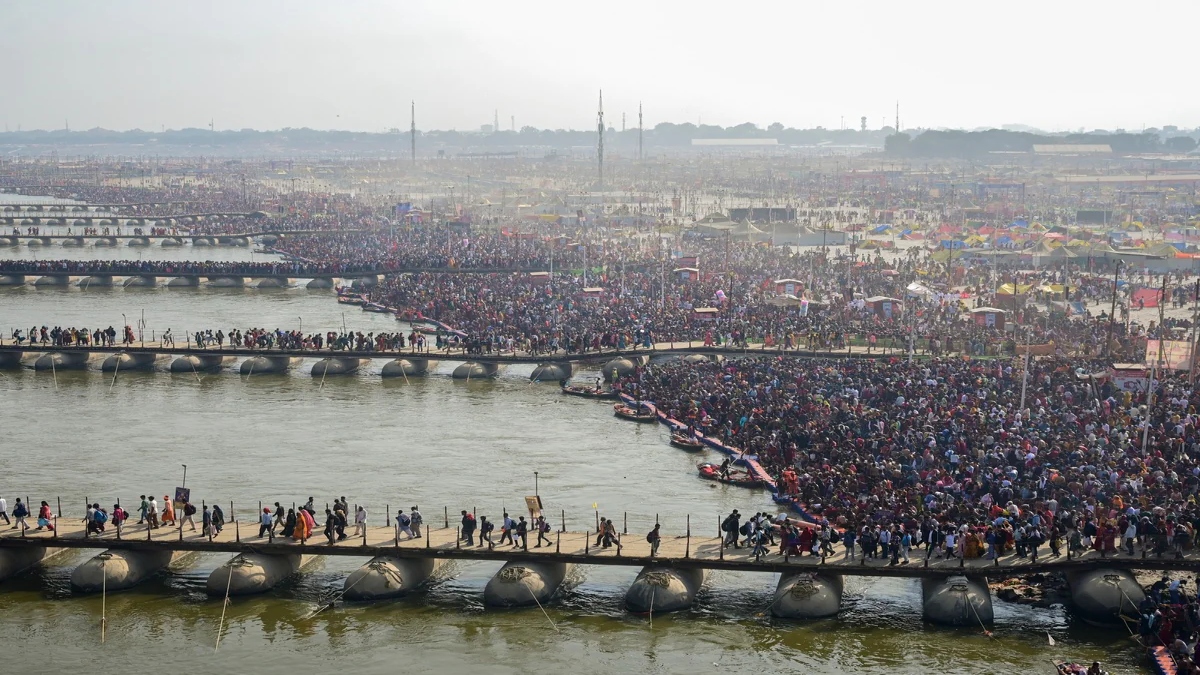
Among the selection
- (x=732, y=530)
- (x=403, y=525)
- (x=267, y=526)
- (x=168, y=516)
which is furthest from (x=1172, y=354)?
(x=168, y=516)

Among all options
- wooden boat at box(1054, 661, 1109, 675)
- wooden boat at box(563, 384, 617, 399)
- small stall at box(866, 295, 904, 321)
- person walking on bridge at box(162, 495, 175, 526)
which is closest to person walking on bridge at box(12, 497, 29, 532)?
person walking on bridge at box(162, 495, 175, 526)

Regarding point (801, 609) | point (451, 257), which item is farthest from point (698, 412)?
point (451, 257)

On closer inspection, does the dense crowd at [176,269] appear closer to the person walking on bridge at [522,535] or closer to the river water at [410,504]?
the river water at [410,504]

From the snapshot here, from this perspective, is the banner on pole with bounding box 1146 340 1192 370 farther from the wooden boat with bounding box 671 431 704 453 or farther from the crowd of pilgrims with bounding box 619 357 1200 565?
the wooden boat with bounding box 671 431 704 453

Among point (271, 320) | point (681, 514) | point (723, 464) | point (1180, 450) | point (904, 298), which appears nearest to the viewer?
point (1180, 450)

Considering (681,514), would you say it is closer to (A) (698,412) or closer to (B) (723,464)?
(B) (723,464)

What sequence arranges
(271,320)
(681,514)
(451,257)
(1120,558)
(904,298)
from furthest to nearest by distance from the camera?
(451,257) < (271,320) < (904,298) < (681,514) < (1120,558)

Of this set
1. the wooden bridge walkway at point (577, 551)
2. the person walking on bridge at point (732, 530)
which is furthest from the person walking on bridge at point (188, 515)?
the person walking on bridge at point (732, 530)
